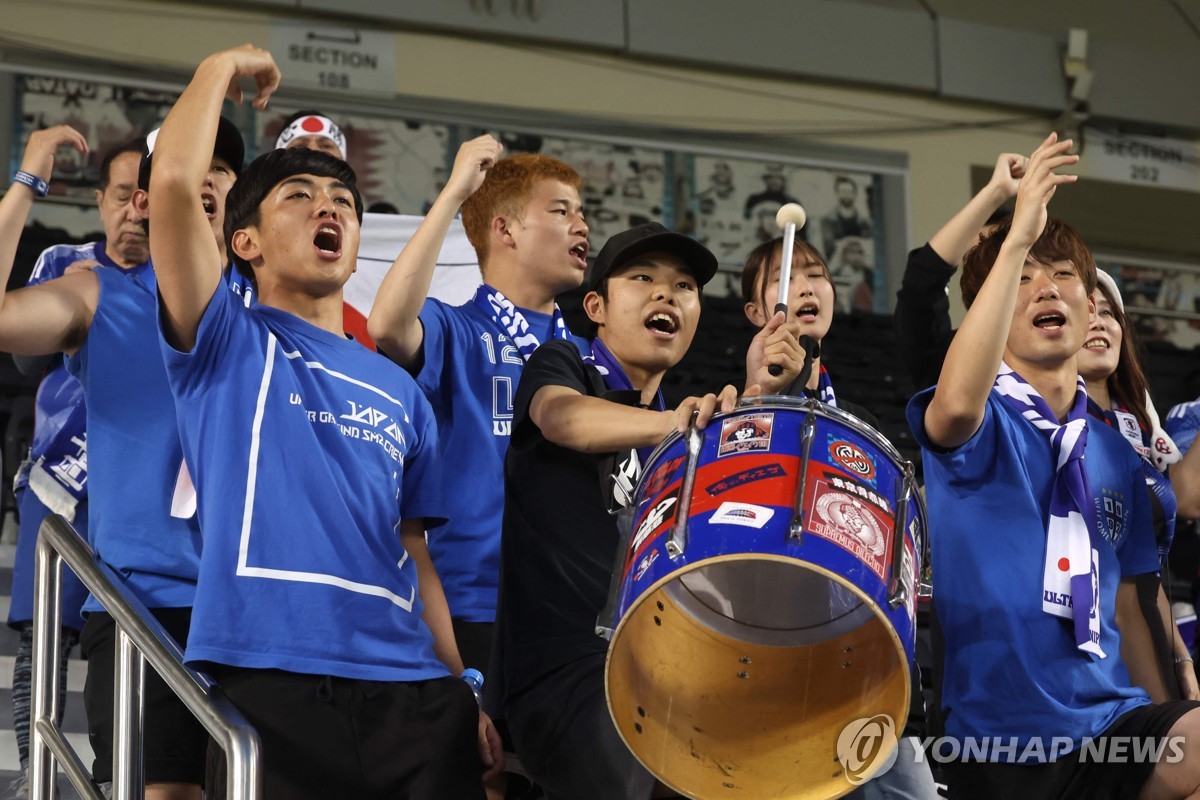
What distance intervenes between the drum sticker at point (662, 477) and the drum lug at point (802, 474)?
0.56 ft

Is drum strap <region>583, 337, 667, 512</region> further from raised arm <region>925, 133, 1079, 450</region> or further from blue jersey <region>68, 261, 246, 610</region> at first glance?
blue jersey <region>68, 261, 246, 610</region>

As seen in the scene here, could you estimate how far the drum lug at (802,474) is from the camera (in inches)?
78.2

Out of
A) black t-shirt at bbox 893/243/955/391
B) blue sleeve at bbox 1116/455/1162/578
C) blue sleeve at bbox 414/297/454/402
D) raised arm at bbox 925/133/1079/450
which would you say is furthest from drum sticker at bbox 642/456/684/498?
blue sleeve at bbox 1116/455/1162/578

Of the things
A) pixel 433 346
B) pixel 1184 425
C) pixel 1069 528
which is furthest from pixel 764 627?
pixel 1184 425

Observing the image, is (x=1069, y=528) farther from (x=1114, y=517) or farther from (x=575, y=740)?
(x=575, y=740)

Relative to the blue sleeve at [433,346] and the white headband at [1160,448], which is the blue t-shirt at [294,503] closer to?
the blue sleeve at [433,346]

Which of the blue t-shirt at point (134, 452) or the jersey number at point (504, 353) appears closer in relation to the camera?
A: the blue t-shirt at point (134, 452)

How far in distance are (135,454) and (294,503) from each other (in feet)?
1.57

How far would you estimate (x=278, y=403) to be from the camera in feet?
8.00

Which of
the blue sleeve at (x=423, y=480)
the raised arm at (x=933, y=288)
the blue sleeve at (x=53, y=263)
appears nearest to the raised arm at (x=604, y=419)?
the blue sleeve at (x=423, y=480)

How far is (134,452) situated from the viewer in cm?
271

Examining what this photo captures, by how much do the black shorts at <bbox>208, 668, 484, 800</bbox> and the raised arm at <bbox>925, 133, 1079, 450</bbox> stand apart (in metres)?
1.04

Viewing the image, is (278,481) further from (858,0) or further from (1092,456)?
(858,0)

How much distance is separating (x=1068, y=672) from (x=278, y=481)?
1.40 m
